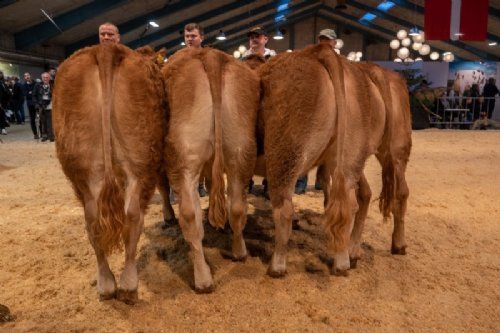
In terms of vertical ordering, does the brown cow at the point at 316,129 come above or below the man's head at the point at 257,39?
below

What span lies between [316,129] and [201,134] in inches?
34.0

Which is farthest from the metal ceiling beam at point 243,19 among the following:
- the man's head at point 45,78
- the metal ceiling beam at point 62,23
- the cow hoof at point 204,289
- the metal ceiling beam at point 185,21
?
the cow hoof at point 204,289

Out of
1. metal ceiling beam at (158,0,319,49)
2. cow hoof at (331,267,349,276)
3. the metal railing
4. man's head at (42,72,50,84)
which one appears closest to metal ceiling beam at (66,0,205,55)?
metal ceiling beam at (158,0,319,49)

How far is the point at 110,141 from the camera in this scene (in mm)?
2588

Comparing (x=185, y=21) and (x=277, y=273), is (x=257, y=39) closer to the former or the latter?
(x=277, y=273)

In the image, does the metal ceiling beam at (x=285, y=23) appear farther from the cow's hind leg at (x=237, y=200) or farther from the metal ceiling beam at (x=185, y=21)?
the cow's hind leg at (x=237, y=200)

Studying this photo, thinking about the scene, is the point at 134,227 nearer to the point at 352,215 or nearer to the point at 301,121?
the point at 301,121

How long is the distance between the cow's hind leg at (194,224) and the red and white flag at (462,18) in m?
12.1

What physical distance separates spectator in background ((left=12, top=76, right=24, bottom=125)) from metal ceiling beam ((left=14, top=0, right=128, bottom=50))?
1.76 m

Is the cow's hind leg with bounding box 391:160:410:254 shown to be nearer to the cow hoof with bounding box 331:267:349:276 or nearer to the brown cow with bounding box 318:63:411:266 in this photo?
the brown cow with bounding box 318:63:411:266

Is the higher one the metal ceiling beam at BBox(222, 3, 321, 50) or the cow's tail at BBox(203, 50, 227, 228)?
the metal ceiling beam at BBox(222, 3, 321, 50)

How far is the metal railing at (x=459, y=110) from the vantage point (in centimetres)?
1589

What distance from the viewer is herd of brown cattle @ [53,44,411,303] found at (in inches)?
102

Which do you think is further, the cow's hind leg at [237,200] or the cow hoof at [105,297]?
the cow's hind leg at [237,200]
